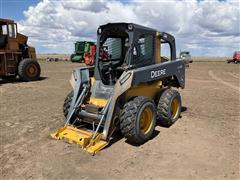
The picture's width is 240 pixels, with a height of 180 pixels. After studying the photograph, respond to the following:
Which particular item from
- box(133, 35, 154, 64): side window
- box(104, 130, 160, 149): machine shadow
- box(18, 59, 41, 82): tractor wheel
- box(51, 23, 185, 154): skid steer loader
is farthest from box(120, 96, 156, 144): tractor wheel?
box(18, 59, 41, 82): tractor wheel

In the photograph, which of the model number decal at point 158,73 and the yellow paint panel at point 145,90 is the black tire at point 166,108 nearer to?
the yellow paint panel at point 145,90

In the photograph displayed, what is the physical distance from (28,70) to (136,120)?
10.9 meters

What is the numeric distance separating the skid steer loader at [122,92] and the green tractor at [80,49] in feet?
99.8

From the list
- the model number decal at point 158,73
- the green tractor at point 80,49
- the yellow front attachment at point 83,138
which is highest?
the green tractor at point 80,49

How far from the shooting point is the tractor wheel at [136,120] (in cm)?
579

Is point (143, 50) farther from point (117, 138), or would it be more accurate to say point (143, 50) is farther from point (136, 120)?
point (117, 138)

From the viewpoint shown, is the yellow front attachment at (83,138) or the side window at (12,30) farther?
the side window at (12,30)

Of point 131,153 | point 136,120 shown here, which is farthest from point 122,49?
point 131,153

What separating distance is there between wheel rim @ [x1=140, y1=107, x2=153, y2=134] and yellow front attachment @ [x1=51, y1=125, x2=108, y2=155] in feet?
2.71

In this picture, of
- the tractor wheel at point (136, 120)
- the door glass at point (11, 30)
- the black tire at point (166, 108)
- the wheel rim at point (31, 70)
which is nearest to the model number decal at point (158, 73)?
the black tire at point (166, 108)

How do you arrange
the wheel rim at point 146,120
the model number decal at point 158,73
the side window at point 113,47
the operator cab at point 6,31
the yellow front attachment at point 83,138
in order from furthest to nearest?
the operator cab at point 6,31, the side window at point 113,47, the model number decal at point 158,73, the wheel rim at point 146,120, the yellow front attachment at point 83,138

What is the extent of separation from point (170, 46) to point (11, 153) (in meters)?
4.48

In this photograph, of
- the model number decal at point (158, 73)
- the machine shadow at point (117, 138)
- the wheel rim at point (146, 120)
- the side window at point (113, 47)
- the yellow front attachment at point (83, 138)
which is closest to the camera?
the yellow front attachment at point (83, 138)

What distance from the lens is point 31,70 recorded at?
620 inches
